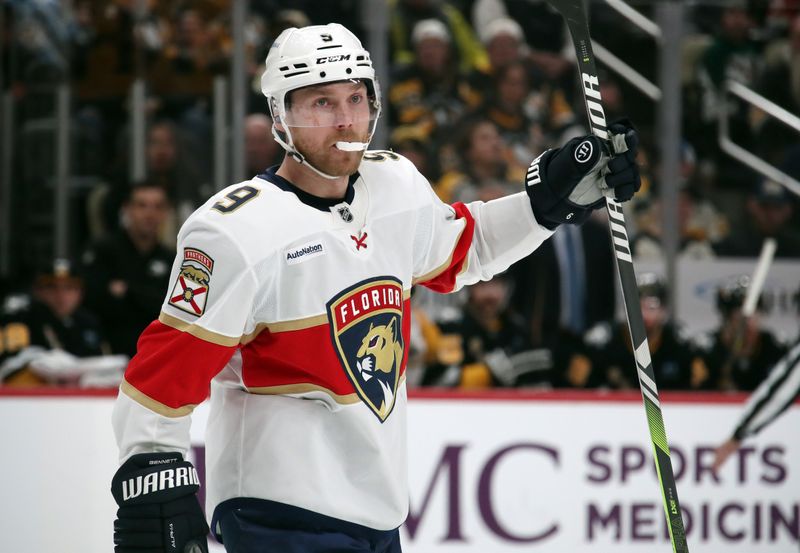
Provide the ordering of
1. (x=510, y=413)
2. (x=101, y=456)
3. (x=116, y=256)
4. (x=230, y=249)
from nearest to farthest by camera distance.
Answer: (x=230, y=249)
(x=101, y=456)
(x=510, y=413)
(x=116, y=256)

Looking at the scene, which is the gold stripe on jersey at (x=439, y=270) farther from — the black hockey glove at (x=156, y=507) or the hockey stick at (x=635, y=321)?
the black hockey glove at (x=156, y=507)

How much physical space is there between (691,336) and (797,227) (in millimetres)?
1261

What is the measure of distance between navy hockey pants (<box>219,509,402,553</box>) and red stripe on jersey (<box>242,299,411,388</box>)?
9.6 inches

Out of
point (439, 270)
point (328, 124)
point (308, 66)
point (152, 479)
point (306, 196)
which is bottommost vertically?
point (152, 479)

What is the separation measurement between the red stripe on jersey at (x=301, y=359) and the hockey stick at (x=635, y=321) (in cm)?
66

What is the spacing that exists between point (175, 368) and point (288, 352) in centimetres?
20

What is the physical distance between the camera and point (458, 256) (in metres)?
2.56

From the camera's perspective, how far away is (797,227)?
6281mm

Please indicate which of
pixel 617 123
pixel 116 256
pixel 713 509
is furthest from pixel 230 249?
pixel 116 256

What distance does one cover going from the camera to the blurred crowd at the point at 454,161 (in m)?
4.89

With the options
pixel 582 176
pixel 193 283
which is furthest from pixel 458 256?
pixel 193 283

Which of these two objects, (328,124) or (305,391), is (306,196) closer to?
(328,124)

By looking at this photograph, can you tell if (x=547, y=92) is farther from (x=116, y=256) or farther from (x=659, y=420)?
(x=659, y=420)

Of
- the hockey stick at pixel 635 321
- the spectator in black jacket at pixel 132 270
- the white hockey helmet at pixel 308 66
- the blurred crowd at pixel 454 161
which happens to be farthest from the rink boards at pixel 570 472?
the white hockey helmet at pixel 308 66
